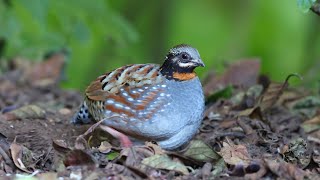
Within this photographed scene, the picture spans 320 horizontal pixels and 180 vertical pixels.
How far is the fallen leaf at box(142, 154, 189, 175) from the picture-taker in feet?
17.0

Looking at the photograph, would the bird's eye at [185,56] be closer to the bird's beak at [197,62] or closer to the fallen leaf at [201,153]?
the bird's beak at [197,62]

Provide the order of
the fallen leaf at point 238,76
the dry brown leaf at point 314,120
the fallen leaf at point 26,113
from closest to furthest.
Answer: the fallen leaf at point 26,113 → the dry brown leaf at point 314,120 → the fallen leaf at point 238,76

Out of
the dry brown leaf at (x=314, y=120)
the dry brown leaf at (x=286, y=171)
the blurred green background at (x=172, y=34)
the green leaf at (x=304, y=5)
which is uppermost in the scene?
the green leaf at (x=304, y=5)

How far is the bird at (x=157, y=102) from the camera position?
18.5ft

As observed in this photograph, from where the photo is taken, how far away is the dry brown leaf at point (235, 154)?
5363 mm

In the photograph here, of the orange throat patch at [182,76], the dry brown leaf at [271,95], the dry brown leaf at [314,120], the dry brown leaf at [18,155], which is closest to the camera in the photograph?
the dry brown leaf at [18,155]

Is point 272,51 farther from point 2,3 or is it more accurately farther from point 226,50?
point 2,3

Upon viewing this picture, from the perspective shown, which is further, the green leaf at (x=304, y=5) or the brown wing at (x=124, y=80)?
the brown wing at (x=124, y=80)

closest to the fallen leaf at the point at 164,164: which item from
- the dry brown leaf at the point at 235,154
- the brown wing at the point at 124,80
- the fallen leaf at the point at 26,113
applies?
the dry brown leaf at the point at 235,154

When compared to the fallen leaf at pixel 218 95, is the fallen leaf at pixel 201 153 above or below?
above

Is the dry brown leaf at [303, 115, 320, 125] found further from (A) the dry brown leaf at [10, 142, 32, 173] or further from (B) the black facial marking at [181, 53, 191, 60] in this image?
(A) the dry brown leaf at [10, 142, 32, 173]

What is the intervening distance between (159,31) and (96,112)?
715 centimetres

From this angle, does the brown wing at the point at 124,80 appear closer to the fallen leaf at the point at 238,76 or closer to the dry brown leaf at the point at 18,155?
→ the dry brown leaf at the point at 18,155

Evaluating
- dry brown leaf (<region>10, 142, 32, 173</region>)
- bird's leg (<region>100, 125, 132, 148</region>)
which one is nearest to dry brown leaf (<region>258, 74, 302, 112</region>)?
bird's leg (<region>100, 125, 132, 148</region>)
